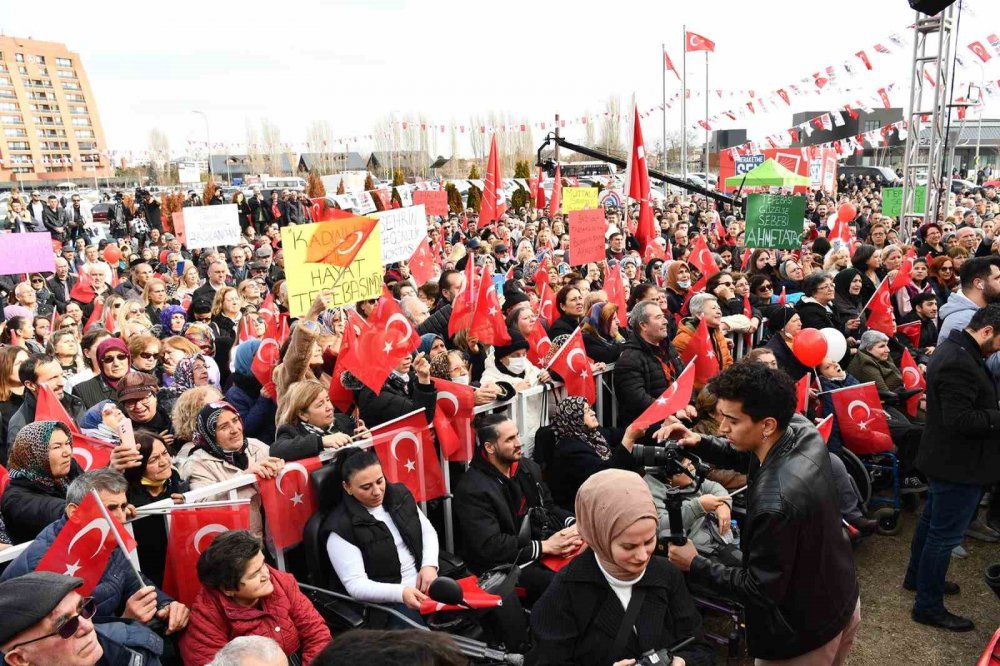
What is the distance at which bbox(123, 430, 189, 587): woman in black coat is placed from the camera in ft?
11.2

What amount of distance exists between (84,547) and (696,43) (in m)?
27.3

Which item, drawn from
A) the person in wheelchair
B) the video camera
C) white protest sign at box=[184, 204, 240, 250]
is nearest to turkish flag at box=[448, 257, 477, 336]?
the person in wheelchair

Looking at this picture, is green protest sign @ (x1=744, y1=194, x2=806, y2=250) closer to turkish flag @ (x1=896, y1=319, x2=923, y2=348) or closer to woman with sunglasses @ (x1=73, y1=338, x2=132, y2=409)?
turkish flag @ (x1=896, y1=319, x2=923, y2=348)

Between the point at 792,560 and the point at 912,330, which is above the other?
the point at 792,560

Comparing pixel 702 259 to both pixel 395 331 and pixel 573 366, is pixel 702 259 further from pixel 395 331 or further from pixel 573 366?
pixel 395 331

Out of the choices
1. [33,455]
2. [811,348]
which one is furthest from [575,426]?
[33,455]

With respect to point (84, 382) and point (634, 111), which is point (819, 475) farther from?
point (634, 111)

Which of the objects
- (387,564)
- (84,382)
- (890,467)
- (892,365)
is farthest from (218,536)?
(892,365)

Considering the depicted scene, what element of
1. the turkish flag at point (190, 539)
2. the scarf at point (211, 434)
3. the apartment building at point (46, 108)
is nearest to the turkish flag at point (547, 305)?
the scarf at point (211, 434)

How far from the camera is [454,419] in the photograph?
444 cm

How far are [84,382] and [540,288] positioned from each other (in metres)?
5.31

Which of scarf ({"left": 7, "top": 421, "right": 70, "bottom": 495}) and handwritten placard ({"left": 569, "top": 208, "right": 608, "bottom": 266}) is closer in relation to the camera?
scarf ({"left": 7, "top": 421, "right": 70, "bottom": 495})

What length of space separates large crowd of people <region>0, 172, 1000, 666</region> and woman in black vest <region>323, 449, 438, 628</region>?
0.04 feet

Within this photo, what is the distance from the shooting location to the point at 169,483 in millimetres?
3797
